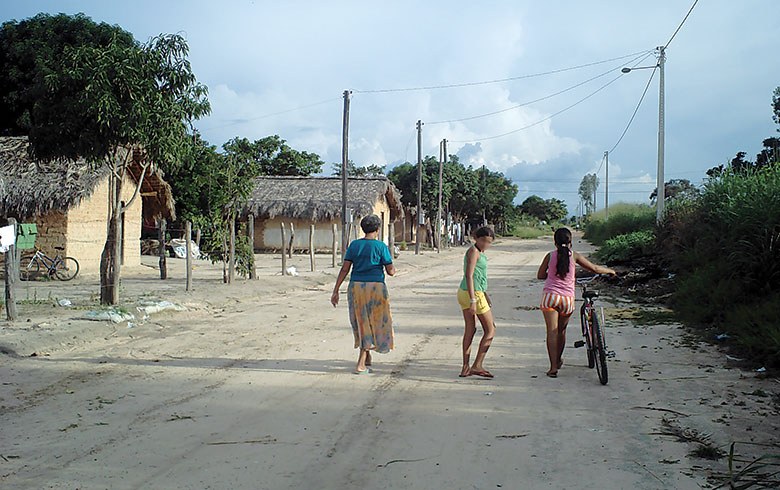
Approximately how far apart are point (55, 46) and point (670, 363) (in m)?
30.3

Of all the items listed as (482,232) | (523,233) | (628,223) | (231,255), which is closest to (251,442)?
(482,232)

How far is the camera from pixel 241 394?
6934 mm

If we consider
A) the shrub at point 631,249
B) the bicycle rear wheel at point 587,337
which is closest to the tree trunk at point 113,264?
the bicycle rear wheel at point 587,337

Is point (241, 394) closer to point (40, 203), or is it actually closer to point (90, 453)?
point (90, 453)

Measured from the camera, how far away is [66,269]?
19.7 metres

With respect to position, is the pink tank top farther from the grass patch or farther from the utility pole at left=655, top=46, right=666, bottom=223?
the grass patch

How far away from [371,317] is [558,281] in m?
2.04

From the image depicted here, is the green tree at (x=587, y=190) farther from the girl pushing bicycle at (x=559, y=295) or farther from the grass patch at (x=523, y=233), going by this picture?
the girl pushing bicycle at (x=559, y=295)

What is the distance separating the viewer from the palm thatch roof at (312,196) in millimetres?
37906

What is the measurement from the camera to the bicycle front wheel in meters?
19.3

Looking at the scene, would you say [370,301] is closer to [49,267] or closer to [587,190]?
[49,267]

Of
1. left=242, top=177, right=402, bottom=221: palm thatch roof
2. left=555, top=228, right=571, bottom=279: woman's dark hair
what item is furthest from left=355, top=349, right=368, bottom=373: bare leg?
left=242, top=177, right=402, bottom=221: palm thatch roof

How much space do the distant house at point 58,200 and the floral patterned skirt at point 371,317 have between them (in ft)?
41.7

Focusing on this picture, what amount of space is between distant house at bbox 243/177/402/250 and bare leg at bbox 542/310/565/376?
28.4 m
